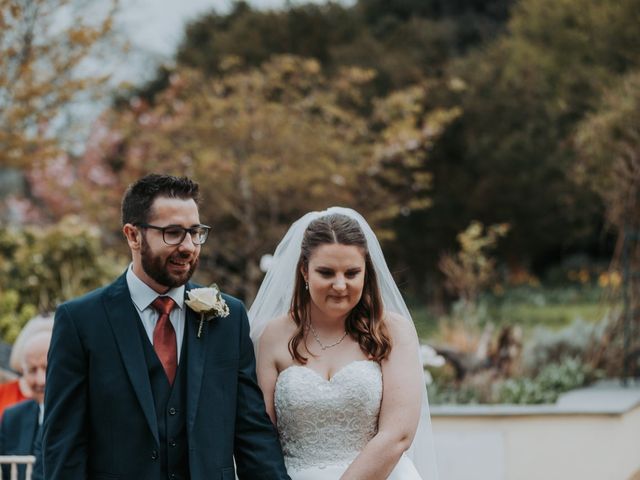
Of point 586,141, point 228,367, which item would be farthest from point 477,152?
point 228,367

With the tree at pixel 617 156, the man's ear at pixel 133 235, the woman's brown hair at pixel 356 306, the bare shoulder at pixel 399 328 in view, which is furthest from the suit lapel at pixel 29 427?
the tree at pixel 617 156

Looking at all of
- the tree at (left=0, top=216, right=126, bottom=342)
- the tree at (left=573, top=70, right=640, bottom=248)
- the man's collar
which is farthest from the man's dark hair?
the tree at (left=573, top=70, right=640, bottom=248)

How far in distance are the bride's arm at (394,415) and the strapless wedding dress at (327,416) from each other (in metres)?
0.06

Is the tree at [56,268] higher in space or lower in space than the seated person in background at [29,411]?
higher

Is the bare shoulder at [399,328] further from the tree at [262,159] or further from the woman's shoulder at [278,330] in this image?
the tree at [262,159]

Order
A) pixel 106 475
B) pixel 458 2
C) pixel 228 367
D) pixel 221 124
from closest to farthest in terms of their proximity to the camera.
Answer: pixel 106 475 → pixel 228 367 → pixel 221 124 → pixel 458 2

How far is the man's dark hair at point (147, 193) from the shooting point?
3.04m

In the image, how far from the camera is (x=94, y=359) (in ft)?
9.82

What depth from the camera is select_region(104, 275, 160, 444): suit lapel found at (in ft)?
9.67

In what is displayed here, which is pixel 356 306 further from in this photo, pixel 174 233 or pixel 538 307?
pixel 538 307

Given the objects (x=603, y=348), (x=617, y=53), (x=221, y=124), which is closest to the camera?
(x=603, y=348)

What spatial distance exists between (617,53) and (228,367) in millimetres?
18223

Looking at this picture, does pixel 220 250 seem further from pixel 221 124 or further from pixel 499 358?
pixel 499 358

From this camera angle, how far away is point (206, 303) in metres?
3.15
